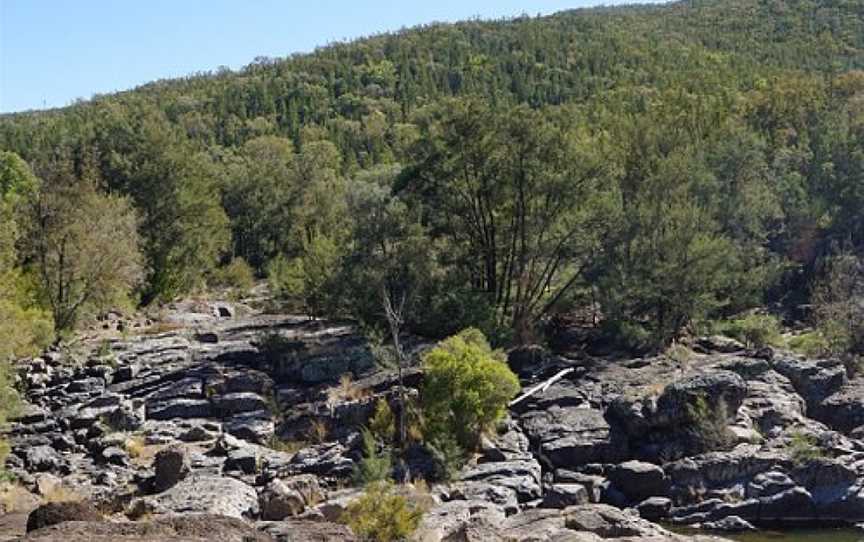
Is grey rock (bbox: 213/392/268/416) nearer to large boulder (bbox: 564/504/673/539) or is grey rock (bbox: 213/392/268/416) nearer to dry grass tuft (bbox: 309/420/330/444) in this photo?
dry grass tuft (bbox: 309/420/330/444)

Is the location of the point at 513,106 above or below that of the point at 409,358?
above

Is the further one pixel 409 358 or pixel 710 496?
pixel 409 358

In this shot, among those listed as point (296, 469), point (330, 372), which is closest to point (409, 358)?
point (330, 372)

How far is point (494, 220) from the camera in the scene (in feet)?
144

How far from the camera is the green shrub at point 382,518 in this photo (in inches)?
675

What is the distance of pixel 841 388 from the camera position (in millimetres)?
35312

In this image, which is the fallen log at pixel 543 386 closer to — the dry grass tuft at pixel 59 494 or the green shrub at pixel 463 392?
the green shrub at pixel 463 392

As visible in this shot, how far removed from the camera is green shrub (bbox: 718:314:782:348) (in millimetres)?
43906

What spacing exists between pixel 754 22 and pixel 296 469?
133511 millimetres

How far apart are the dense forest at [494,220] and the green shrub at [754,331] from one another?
123 cm

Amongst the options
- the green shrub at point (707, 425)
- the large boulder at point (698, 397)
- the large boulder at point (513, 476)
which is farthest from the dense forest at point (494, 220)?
the green shrub at point (707, 425)

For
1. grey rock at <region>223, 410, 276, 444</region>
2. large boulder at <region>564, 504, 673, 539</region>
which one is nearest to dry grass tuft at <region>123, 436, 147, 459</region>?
grey rock at <region>223, 410, 276, 444</region>

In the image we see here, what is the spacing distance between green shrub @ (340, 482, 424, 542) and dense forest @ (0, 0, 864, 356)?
12435 mm

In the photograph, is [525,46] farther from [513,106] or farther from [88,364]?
[88,364]
